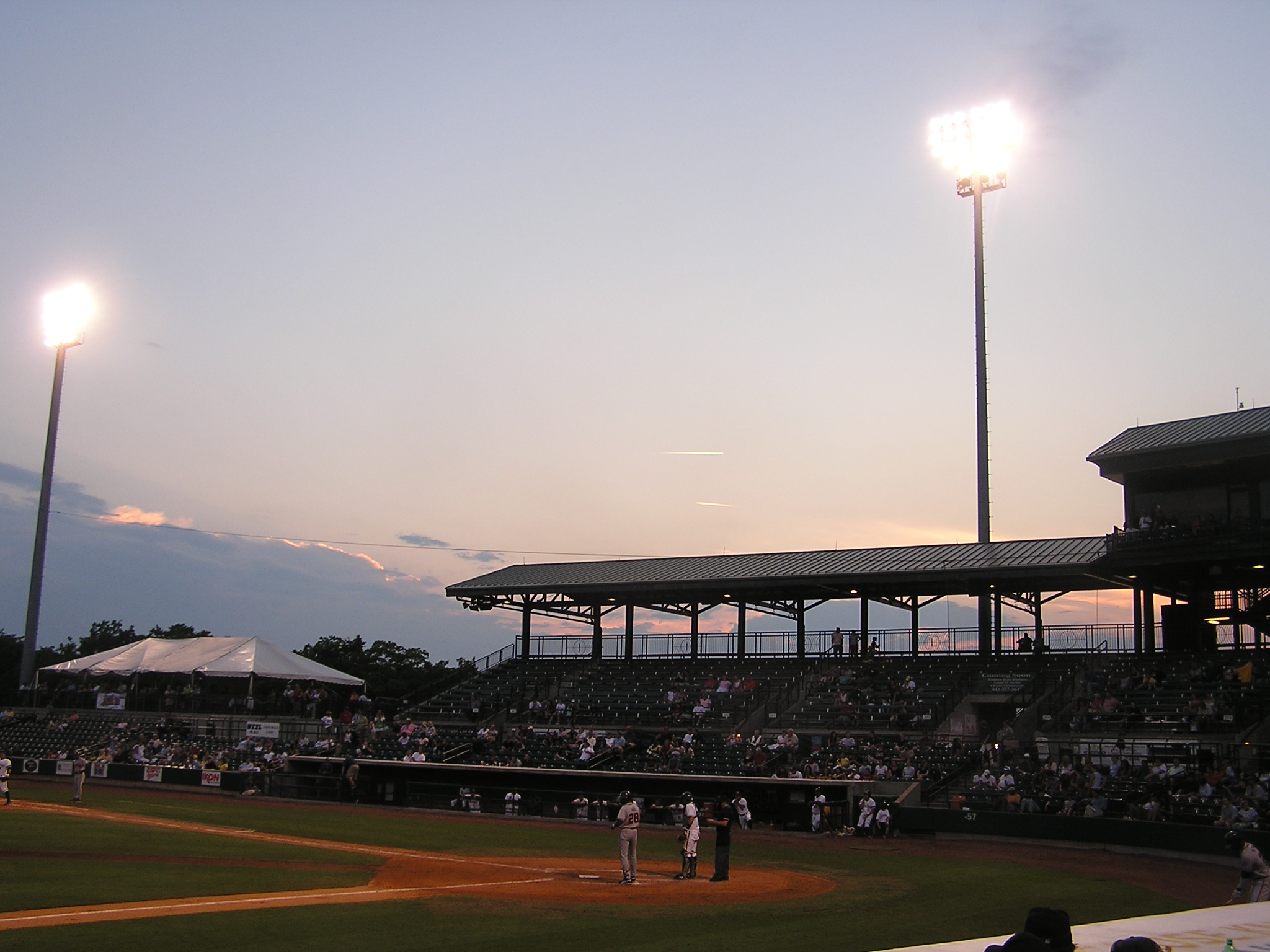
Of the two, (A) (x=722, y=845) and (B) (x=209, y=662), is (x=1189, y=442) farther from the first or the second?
(B) (x=209, y=662)

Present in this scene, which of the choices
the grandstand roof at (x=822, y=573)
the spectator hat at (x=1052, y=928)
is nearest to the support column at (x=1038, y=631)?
the grandstand roof at (x=822, y=573)

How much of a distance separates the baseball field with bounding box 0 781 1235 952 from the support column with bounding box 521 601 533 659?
20803 millimetres

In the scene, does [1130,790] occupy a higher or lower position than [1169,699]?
lower

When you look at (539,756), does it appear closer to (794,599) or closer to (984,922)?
(794,599)

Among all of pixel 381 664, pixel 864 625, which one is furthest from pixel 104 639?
pixel 864 625

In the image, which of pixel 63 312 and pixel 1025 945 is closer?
pixel 1025 945

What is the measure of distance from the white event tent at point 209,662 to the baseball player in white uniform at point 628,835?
3571cm

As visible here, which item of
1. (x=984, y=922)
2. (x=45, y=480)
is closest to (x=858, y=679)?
(x=984, y=922)

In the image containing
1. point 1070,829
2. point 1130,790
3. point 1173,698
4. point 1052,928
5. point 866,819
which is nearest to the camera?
point 1052,928

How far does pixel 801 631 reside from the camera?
49.9 m

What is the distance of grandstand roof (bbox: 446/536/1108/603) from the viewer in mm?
42000

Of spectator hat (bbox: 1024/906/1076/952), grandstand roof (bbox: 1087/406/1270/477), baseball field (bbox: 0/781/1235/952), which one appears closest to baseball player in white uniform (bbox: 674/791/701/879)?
baseball field (bbox: 0/781/1235/952)

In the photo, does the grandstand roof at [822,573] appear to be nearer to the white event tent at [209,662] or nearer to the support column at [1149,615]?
the support column at [1149,615]

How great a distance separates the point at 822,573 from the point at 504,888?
27.3 meters
